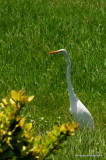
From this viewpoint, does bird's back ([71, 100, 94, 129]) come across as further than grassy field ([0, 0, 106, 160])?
No

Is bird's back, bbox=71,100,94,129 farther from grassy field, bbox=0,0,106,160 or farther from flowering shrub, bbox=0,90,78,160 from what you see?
flowering shrub, bbox=0,90,78,160

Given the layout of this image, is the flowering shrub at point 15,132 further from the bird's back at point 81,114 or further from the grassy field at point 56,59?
the bird's back at point 81,114

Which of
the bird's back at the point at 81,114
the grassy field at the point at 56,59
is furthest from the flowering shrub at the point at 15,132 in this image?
the bird's back at the point at 81,114

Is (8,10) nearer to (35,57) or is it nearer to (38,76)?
(35,57)


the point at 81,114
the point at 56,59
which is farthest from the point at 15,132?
the point at 56,59

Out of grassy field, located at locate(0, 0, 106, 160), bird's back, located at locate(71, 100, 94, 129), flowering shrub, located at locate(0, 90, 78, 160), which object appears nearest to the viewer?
flowering shrub, located at locate(0, 90, 78, 160)

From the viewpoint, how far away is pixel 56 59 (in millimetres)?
8008

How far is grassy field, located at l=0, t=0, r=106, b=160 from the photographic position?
5.33 meters

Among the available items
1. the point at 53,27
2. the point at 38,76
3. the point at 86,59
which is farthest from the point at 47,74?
the point at 53,27

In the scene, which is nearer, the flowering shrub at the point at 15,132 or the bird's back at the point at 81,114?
the flowering shrub at the point at 15,132

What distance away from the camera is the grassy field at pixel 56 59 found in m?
5.33

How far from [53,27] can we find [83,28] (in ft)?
2.55

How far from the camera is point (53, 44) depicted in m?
8.82

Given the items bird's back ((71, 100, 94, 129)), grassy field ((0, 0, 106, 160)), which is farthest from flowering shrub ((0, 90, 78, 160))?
bird's back ((71, 100, 94, 129))
